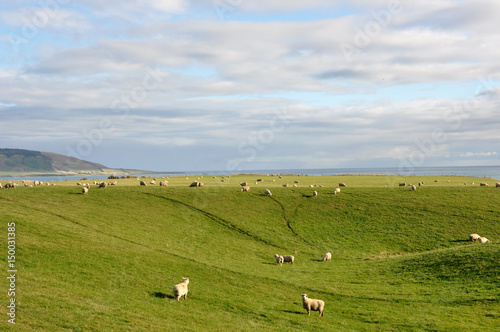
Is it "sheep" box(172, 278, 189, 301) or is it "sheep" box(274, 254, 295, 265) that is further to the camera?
"sheep" box(274, 254, 295, 265)

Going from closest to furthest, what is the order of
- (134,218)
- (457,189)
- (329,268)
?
1. (329,268)
2. (134,218)
3. (457,189)

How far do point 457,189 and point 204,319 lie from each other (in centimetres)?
6945

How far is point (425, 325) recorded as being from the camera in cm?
2469

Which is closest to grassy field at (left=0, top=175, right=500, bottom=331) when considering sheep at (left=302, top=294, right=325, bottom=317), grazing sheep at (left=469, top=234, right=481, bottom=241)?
sheep at (left=302, top=294, right=325, bottom=317)

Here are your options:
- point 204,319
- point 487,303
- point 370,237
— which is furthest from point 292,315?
point 370,237

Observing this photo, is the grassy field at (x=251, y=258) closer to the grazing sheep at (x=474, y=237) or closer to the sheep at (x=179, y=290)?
the sheep at (x=179, y=290)

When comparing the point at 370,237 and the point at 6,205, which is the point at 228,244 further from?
the point at 6,205
